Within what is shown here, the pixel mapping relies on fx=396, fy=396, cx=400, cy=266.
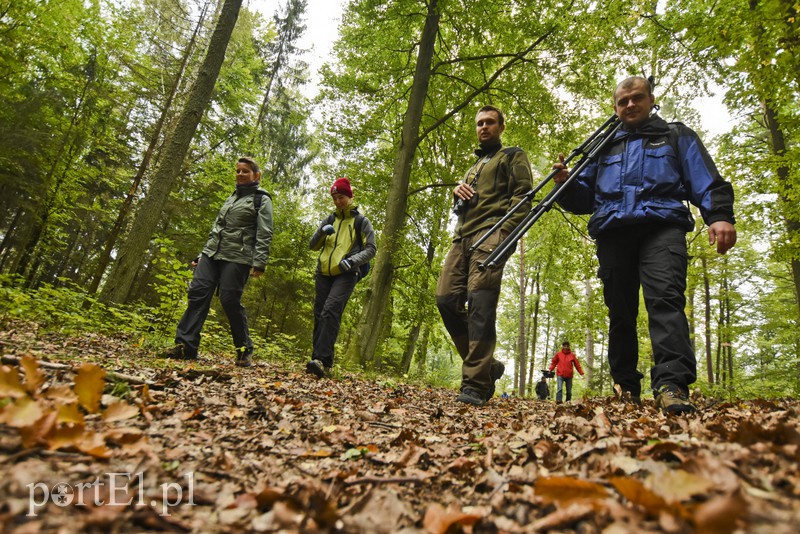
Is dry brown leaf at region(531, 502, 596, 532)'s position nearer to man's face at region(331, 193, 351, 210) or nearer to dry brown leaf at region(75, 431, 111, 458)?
dry brown leaf at region(75, 431, 111, 458)

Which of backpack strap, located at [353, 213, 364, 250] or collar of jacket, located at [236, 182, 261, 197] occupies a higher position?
collar of jacket, located at [236, 182, 261, 197]

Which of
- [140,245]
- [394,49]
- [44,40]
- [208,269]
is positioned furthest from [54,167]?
[208,269]

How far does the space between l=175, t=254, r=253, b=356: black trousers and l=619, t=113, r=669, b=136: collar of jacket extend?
171 inches

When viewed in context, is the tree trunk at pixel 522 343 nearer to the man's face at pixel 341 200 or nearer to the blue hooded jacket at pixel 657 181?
the man's face at pixel 341 200

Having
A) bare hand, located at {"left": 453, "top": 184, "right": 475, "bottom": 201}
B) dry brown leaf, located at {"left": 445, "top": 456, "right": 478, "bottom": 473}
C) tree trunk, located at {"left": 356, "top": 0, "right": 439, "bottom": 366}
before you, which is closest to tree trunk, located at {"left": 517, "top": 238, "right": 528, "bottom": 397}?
tree trunk, located at {"left": 356, "top": 0, "right": 439, "bottom": 366}

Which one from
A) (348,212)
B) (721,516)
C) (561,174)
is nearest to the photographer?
(721,516)

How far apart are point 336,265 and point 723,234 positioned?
387cm

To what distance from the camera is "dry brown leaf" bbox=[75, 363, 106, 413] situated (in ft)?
4.97

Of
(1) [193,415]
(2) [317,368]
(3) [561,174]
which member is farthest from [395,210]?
(1) [193,415]

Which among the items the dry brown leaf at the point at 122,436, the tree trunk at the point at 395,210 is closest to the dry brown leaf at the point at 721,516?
the dry brown leaf at the point at 122,436

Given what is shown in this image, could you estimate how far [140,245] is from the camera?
19.7 ft

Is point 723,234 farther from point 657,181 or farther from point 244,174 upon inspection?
point 244,174

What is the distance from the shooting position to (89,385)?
1531mm

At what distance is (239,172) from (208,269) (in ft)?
4.22
